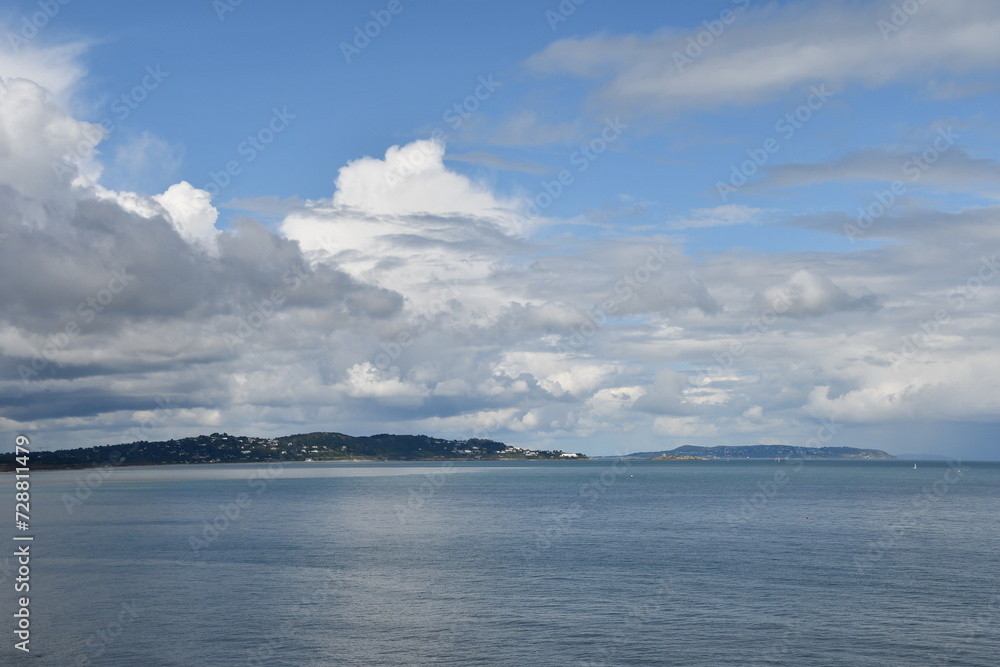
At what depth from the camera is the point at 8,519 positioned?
13988 centimetres

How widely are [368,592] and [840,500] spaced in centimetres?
13836

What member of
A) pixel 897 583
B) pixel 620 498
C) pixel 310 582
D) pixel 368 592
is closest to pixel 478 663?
pixel 368 592

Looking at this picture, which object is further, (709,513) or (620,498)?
(620,498)

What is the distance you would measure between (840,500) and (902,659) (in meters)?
138

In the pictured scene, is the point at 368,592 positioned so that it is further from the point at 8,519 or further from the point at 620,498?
the point at 620,498

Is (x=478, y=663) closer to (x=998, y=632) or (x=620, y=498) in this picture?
(x=998, y=632)

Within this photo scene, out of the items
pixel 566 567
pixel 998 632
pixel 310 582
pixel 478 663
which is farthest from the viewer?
pixel 566 567

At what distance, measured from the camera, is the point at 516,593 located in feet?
231

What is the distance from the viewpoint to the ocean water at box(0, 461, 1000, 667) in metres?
54.0

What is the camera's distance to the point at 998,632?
186 ft

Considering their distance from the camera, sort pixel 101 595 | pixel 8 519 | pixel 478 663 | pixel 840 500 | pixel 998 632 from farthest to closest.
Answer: pixel 840 500, pixel 8 519, pixel 101 595, pixel 998 632, pixel 478 663

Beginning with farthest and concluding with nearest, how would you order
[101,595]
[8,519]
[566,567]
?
[8,519] → [566,567] → [101,595]

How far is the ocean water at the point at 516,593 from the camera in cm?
5400

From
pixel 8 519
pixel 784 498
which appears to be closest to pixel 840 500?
pixel 784 498
